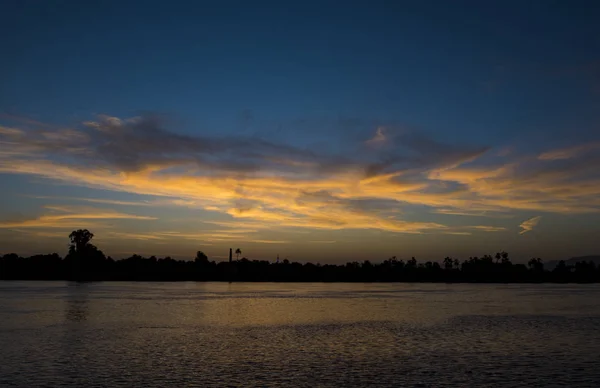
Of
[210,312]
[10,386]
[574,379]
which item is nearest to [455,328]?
[574,379]

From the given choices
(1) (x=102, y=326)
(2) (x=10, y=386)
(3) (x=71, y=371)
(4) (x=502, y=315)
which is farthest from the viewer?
(4) (x=502, y=315)

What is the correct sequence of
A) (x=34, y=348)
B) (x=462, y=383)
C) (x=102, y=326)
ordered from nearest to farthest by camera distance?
(x=462, y=383)
(x=34, y=348)
(x=102, y=326)

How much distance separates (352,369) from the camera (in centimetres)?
3884

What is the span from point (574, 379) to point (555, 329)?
33569 millimetres

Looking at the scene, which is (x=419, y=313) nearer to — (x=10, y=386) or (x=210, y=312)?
(x=210, y=312)

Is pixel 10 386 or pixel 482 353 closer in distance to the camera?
pixel 10 386

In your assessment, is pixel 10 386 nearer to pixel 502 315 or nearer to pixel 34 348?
pixel 34 348

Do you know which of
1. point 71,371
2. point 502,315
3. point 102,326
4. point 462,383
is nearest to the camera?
point 462,383

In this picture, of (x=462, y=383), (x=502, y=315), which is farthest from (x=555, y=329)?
(x=462, y=383)

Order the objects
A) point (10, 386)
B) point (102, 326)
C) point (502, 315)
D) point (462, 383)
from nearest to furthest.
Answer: point (10, 386) → point (462, 383) → point (102, 326) → point (502, 315)

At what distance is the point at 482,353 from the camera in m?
47.0

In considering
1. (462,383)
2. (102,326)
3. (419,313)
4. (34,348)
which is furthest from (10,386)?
(419,313)

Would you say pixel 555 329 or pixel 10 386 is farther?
pixel 555 329

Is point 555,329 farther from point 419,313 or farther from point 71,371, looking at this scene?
point 71,371
